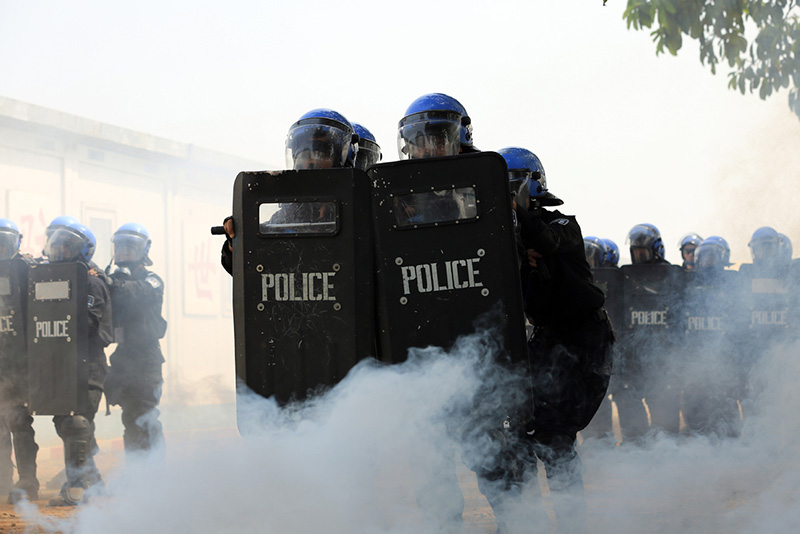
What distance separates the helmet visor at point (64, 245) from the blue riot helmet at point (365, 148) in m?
2.67

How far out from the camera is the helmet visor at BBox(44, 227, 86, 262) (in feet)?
20.4

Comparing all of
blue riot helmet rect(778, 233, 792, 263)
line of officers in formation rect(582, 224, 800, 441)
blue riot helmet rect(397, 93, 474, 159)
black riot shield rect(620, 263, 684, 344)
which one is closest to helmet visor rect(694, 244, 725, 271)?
line of officers in formation rect(582, 224, 800, 441)

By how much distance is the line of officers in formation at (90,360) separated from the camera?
18.9 ft

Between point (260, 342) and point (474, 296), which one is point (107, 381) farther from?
point (474, 296)

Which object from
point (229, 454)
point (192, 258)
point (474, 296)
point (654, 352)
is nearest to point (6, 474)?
point (229, 454)

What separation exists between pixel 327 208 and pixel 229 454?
3.95 ft

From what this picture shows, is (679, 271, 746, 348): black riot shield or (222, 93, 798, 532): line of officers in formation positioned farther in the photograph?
(679, 271, 746, 348): black riot shield

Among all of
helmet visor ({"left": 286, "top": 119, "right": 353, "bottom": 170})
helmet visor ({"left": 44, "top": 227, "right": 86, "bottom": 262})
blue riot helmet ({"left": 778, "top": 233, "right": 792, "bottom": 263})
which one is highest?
helmet visor ({"left": 286, "top": 119, "right": 353, "bottom": 170})

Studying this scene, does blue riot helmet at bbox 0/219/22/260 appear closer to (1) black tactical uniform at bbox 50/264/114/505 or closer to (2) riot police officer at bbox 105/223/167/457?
(2) riot police officer at bbox 105/223/167/457

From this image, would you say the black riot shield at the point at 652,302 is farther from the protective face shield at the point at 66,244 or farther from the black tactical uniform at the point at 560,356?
the protective face shield at the point at 66,244

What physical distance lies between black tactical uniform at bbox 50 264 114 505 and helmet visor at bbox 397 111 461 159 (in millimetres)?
3001

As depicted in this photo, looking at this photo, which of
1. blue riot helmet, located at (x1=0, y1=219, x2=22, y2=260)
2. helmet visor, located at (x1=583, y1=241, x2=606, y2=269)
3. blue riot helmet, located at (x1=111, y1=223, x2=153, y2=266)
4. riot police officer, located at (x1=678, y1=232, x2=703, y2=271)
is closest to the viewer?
blue riot helmet, located at (x1=0, y1=219, x2=22, y2=260)

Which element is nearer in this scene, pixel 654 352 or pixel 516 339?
pixel 516 339

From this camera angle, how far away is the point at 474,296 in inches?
133
